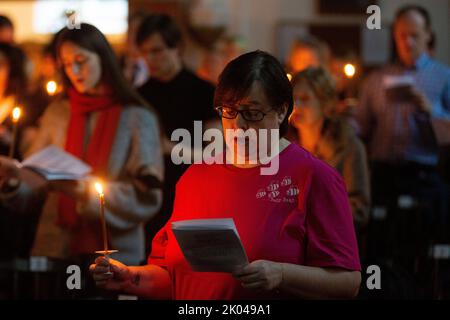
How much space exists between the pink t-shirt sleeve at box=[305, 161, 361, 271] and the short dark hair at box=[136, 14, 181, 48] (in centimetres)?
298

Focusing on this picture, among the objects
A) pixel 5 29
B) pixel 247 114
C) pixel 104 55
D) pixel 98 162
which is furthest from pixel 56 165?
pixel 5 29

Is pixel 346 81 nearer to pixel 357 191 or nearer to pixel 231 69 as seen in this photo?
pixel 357 191

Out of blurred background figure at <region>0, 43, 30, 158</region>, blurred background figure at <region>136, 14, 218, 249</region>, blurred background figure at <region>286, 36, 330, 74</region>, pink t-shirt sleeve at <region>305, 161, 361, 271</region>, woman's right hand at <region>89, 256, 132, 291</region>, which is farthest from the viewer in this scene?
blurred background figure at <region>286, 36, 330, 74</region>

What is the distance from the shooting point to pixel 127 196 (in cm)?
492

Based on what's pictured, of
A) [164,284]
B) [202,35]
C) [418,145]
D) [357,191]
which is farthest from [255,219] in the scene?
[202,35]

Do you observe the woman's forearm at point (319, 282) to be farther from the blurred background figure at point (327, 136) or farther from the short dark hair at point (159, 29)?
the short dark hair at point (159, 29)

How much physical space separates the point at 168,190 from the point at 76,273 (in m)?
1.25

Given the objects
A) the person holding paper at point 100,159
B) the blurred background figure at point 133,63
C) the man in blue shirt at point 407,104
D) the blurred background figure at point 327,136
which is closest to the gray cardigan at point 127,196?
the person holding paper at point 100,159

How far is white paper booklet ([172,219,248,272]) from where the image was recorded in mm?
2855

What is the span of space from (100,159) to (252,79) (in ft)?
6.62

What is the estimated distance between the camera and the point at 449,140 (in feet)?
21.8

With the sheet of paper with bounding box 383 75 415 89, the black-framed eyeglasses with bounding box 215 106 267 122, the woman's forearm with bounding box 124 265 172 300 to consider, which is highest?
the sheet of paper with bounding box 383 75 415 89

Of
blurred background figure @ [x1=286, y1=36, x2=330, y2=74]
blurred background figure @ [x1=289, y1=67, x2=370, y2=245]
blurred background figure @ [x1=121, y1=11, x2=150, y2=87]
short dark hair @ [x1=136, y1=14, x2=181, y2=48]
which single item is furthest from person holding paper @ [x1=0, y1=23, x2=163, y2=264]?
blurred background figure @ [x1=121, y1=11, x2=150, y2=87]

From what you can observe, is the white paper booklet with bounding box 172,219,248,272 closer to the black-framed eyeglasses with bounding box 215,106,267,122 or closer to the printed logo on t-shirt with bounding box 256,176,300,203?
the printed logo on t-shirt with bounding box 256,176,300,203
